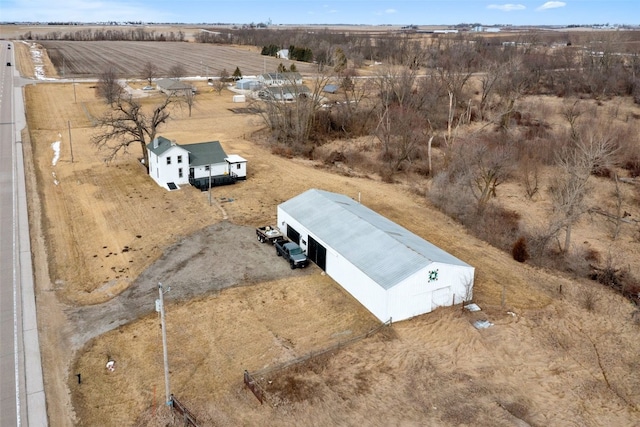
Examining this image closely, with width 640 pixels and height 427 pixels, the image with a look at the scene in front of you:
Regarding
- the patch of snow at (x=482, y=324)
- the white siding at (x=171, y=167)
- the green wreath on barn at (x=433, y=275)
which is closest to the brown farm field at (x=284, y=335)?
the patch of snow at (x=482, y=324)

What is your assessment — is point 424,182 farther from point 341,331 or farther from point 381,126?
point 341,331

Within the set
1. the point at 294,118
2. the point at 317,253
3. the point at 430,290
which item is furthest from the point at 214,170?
the point at 430,290

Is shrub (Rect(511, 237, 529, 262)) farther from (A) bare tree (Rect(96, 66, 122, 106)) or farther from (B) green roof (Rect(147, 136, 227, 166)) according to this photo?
(A) bare tree (Rect(96, 66, 122, 106))

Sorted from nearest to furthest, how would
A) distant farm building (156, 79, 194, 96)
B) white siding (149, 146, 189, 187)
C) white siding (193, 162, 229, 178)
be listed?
white siding (149, 146, 189, 187)
white siding (193, 162, 229, 178)
distant farm building (156, 79, 194, 96)

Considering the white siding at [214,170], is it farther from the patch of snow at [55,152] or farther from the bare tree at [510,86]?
the bare tree at [510,86]

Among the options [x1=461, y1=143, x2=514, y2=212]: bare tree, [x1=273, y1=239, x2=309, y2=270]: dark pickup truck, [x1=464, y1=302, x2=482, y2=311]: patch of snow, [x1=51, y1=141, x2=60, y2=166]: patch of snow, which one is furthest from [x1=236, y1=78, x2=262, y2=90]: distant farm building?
[x1=464, y1=302, x2=482, y2=311]: patch of snow

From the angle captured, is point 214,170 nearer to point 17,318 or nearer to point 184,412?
point 17,318
